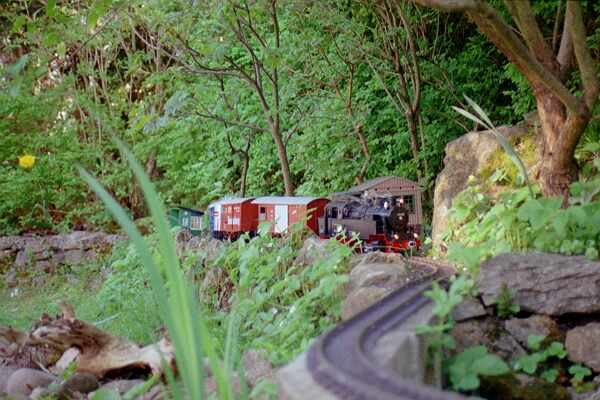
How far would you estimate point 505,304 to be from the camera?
8.91 feet

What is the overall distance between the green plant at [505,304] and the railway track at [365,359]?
1.40ft

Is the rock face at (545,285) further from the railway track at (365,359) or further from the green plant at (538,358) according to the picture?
the railway track at (365,359)

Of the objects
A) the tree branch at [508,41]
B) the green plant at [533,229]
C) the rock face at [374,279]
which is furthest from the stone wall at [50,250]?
the tree branch at [508,41]

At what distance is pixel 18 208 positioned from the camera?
37.5ft

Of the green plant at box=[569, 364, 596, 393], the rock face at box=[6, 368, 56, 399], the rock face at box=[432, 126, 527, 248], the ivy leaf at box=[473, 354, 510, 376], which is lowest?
the rock face at box=[6, 368, 56, 399]

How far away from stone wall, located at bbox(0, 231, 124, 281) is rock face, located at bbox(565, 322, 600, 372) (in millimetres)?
8556

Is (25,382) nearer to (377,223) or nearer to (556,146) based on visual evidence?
(377,223)

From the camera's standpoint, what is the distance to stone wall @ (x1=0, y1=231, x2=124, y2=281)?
10.0 metres

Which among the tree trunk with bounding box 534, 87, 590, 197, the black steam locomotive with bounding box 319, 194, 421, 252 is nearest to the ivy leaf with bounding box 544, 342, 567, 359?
the tree trunk with bounding box 534, 87, 590, 197

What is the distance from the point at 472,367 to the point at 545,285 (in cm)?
81

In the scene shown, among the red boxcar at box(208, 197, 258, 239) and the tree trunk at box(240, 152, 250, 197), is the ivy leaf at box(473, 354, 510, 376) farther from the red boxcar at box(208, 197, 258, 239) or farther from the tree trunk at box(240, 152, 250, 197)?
the tree trunk at box(240, 152, 250, 197)

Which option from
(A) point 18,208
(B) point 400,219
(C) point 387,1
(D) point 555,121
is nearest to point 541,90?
(D) point 555,121

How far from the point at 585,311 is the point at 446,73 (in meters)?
5.06

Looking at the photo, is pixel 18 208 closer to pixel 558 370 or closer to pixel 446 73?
pixel 446 73
